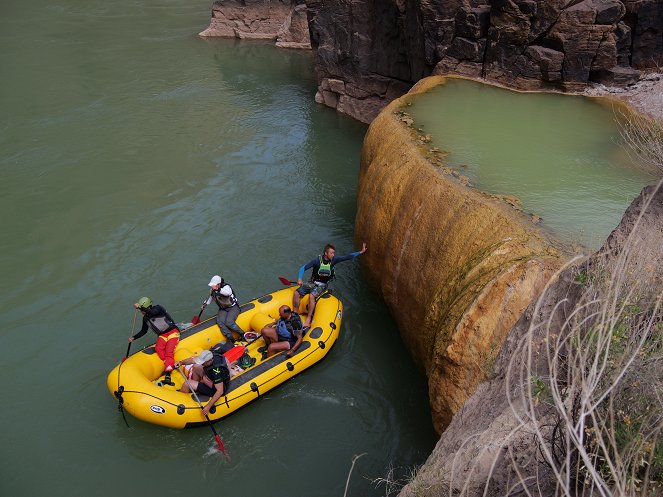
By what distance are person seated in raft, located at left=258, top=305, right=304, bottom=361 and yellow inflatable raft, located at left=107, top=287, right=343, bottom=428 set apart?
4.4 inches

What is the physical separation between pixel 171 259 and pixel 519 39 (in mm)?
8944

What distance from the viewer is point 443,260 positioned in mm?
7324

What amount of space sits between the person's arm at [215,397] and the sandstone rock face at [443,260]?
269cm

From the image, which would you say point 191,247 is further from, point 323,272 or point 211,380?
point 211,380

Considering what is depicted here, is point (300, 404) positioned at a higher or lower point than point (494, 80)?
lower

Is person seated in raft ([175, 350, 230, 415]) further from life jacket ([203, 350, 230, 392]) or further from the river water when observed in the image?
the river water

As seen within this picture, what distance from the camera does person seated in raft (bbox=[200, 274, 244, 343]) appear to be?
8461mm

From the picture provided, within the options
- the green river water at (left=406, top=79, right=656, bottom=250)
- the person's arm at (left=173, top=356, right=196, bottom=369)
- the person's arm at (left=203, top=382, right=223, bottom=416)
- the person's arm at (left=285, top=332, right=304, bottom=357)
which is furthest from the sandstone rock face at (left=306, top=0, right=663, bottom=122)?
the person's arm at (left=203, top=382, right=223, bottom=416)

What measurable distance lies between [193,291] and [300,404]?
318 centimetres

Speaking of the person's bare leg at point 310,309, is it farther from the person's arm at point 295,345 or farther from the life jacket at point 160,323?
the life jacket at point 160,323

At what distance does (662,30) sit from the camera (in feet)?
39.0

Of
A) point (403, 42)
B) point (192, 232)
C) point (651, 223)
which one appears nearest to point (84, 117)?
point (192, 232)

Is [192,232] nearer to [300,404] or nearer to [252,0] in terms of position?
[300,404]

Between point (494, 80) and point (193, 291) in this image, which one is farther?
point (494, 80)
